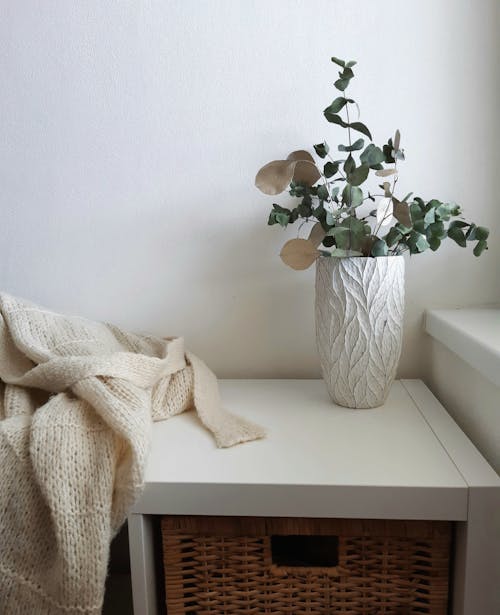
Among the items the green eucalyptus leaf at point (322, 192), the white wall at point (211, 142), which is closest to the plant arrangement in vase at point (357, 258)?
the green eucalyptus leaf at point (322, 192)

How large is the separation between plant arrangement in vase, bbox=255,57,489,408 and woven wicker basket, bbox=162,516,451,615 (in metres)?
0.23

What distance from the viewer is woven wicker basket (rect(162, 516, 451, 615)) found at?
673 mm

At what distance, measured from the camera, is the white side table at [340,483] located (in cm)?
63

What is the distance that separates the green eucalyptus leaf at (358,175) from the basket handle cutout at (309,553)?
0.51m

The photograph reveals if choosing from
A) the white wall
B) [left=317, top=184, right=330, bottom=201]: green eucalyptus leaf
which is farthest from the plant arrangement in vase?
the white wall

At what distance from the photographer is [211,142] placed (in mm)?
1006

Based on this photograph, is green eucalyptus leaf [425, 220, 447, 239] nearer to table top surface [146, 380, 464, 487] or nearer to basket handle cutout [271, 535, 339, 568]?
table top surface [146, 380, 464, 487]

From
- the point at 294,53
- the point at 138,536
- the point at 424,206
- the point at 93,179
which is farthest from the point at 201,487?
the point at 294,53

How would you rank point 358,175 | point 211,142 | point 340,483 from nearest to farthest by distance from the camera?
point 340,483 < point 358,175 < point 211,142

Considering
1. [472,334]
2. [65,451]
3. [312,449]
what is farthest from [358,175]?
[65,451]

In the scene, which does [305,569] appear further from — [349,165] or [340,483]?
[349,165]

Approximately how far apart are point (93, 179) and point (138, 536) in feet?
2.16

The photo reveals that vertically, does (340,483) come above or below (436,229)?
below

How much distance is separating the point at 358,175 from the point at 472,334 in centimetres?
28
